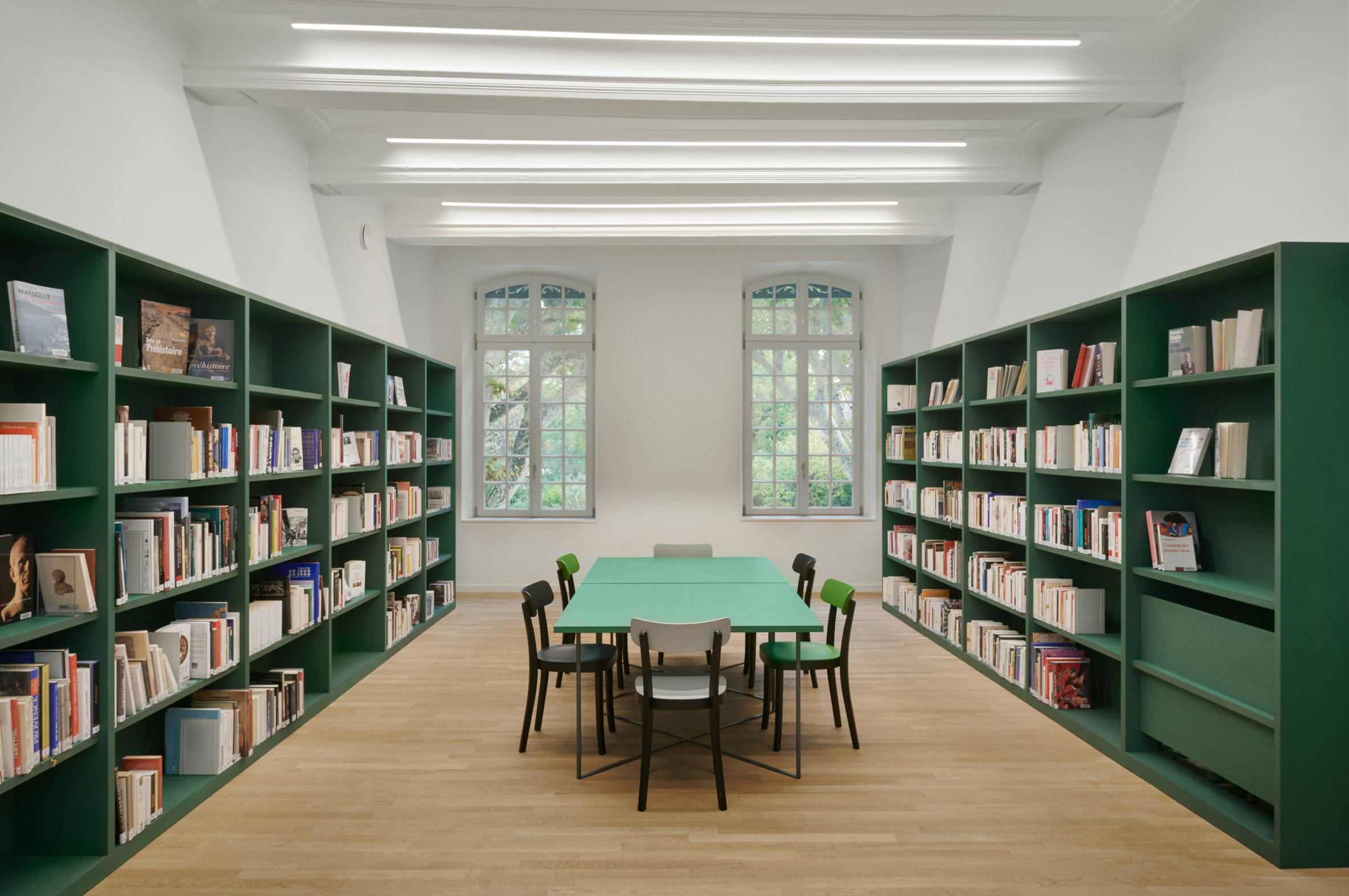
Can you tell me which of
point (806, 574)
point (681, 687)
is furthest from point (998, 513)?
point (681, 687)

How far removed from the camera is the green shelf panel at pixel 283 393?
4316 mm

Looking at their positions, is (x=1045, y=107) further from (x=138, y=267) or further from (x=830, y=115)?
(x=138, y=267)

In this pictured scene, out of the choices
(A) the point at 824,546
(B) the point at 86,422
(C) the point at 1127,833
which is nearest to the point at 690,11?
(B) the point at 86,422

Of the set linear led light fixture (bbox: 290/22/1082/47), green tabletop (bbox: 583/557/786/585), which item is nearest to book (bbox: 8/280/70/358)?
linear led light fixture (bbox: 290/22/1082/47)

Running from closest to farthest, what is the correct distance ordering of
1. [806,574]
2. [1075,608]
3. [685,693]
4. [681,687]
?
[685,693] → [681,687] → [1075,608] → [806,574]

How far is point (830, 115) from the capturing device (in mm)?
4566

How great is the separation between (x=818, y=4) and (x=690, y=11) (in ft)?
2.20

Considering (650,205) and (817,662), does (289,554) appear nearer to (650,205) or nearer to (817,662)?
(817,662)

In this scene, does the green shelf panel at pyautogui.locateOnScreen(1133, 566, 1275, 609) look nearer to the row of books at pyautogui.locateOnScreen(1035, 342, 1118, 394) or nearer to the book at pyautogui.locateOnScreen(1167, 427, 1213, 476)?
the book at pyautogui.locateOnScreen(1167, 427, 1213, 476)

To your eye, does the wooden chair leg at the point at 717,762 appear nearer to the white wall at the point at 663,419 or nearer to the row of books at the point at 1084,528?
the row of books at the point at 1084,528

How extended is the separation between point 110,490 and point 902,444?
6.69 meters

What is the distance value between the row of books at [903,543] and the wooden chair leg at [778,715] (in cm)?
337

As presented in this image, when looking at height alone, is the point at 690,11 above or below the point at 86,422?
above

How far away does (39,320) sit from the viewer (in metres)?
2.80
